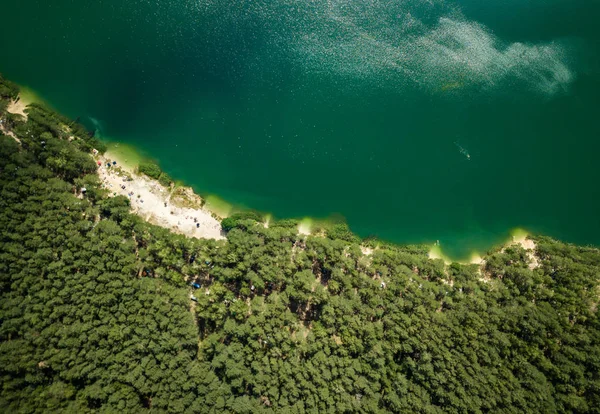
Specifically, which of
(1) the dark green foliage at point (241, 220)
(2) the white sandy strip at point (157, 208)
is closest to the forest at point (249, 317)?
(1) the dark green foliage at point (241, 220)

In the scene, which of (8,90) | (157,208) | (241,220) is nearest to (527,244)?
(241,220)

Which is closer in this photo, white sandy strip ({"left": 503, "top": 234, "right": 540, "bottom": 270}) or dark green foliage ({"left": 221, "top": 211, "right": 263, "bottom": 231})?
dark green foliage ({"left": 221, "top": 211, "right": 263, "bottom": 231})

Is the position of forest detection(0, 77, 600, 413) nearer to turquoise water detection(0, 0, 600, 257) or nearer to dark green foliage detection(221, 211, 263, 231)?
dark green foliage detection(221, 211, 263, 231)

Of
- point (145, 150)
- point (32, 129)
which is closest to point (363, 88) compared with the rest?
point (145, 150)

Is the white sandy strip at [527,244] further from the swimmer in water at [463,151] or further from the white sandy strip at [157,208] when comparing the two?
the white sandy strip at [157,208]

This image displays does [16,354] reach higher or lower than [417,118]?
lower

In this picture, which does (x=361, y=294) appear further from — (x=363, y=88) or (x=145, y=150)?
(x=145, y=150)

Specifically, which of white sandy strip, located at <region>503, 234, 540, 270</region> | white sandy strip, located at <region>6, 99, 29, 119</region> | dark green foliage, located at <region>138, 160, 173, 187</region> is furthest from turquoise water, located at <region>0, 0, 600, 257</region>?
white sandy strip, located at <region>6, 99, 29, 119</region>
